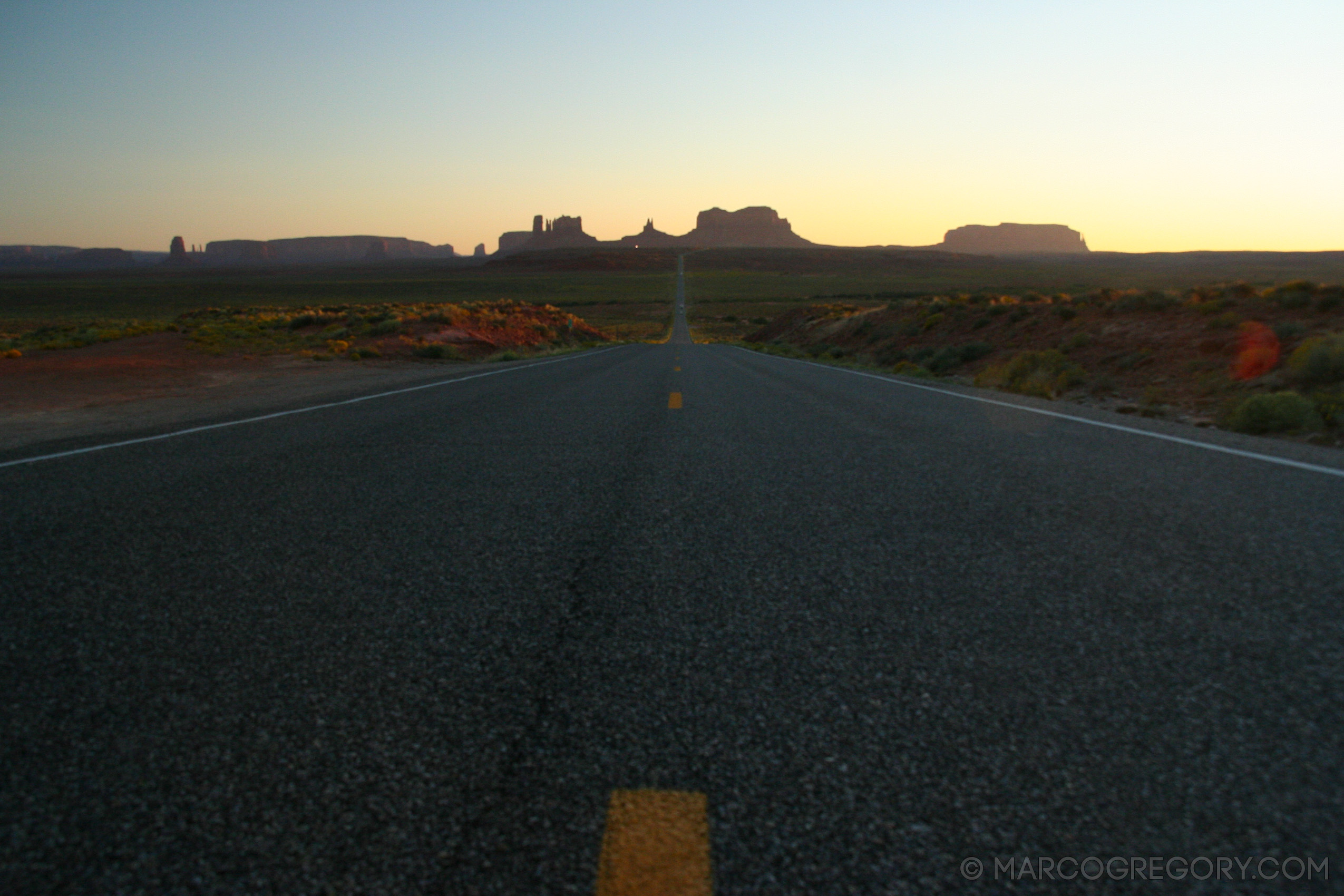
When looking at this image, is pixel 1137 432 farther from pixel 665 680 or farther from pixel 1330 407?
pixel 665 680

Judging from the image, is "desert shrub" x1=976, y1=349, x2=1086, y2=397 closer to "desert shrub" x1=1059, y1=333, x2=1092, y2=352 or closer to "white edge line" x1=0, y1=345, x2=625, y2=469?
"desert shrub" x1=1059, y1=333, x2=1092, y2=352

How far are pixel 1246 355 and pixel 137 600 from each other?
48.2 ft

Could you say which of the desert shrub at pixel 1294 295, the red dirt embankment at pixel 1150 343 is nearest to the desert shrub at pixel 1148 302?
the red dirt embankment at pixel 1150 343

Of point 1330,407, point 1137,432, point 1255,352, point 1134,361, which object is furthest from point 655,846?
point 1134,361

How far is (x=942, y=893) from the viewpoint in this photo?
151 centimetres

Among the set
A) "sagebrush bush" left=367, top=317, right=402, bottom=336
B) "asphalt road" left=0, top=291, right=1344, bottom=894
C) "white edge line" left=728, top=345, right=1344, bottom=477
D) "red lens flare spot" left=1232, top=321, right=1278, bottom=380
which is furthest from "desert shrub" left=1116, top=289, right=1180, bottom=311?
"sagebrush bush" left=367, top=317, right=402, bottom=336

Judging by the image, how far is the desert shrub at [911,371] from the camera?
16.7m

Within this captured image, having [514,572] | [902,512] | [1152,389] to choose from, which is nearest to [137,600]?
[514,572]

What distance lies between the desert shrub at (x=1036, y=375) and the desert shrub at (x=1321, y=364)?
10.2 feet

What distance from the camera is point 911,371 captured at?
1809 cm

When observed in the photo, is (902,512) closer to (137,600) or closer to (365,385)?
(137,600)

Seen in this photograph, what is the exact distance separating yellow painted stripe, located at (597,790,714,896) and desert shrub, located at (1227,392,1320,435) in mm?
9178

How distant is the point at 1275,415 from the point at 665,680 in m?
8.90

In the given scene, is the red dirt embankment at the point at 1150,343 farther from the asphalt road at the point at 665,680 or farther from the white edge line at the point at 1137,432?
the asphalt road at the point at 665,680
